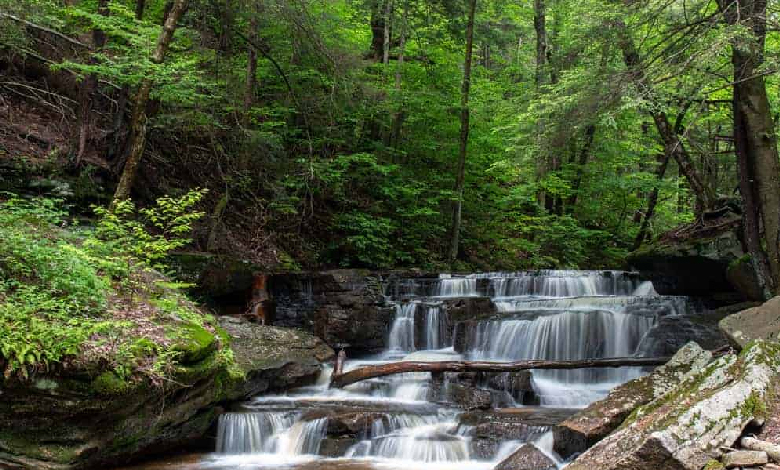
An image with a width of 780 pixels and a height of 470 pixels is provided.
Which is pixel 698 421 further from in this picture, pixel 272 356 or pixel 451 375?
pixel 272 356

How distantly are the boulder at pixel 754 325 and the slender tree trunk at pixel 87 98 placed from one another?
11.3m

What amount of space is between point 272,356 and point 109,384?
405 cm

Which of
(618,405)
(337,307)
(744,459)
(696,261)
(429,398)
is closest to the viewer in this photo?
(744,459)

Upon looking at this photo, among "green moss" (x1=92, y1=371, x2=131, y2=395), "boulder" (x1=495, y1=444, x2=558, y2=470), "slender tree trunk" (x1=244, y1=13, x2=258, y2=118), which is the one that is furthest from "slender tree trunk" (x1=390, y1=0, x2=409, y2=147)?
"green moss" (x1=92, y1=371, x2=131, y2=395)

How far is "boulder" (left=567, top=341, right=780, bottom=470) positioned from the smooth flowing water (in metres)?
1.66

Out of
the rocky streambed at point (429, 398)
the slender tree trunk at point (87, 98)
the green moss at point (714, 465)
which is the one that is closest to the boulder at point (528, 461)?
the rocky streambed at point (429, 398)

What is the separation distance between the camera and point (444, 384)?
9.19m

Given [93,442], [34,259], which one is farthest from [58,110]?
[93,442]

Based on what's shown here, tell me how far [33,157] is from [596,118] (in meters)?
10.3

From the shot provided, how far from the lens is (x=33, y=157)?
10.3 m

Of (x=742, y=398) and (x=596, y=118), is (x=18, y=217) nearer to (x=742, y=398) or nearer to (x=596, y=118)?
(x=742, y=398)

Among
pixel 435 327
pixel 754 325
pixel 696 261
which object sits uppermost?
pixel 696 261

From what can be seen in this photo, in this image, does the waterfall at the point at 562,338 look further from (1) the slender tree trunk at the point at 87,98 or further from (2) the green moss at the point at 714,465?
(1) the slender tree trunk at the point at 87,98

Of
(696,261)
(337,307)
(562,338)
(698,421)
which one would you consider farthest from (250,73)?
(698,421)
